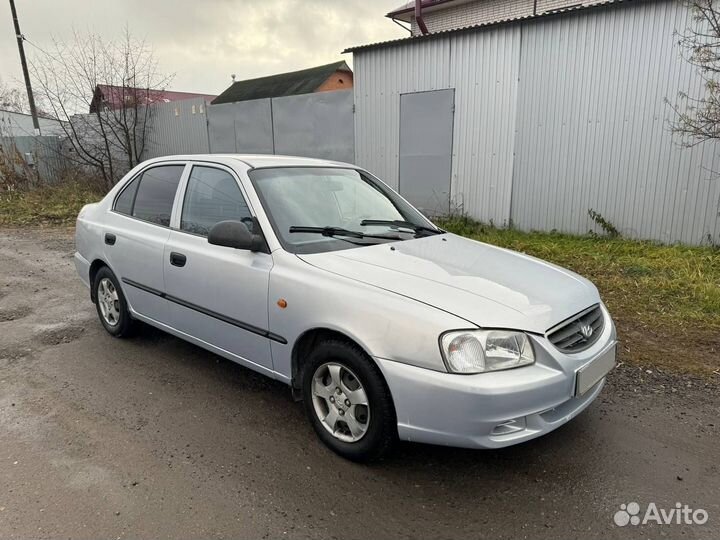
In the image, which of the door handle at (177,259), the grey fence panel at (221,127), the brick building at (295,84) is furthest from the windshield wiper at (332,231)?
the brick building at (295,84)

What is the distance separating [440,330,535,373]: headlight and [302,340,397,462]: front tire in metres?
0.41

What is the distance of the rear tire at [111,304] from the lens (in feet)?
14.6

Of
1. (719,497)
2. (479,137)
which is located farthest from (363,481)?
(479,137)

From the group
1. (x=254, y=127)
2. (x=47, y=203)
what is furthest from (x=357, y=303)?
(x=47, y=203)

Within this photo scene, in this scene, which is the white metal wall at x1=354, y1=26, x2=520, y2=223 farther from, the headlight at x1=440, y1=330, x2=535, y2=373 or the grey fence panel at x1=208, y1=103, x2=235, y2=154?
the headlight at x1=440, y1=330, x2=535, y2=373

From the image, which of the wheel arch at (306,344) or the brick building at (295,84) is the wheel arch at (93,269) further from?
the brick building at (295,84)

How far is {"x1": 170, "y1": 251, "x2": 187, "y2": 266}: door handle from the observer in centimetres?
362

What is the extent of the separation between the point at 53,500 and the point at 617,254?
7.18m

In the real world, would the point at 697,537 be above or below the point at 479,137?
below

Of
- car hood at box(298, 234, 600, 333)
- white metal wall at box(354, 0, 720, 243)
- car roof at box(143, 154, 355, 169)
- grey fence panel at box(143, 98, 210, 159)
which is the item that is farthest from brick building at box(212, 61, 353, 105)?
car hood at box(298, 234, 600, 333)

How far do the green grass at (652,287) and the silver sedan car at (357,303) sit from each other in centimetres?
170

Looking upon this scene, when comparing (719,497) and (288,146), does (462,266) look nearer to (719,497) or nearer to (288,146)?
(719,497)

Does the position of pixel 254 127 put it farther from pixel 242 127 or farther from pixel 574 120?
pixel 574 120

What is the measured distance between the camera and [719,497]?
2.53 metres
